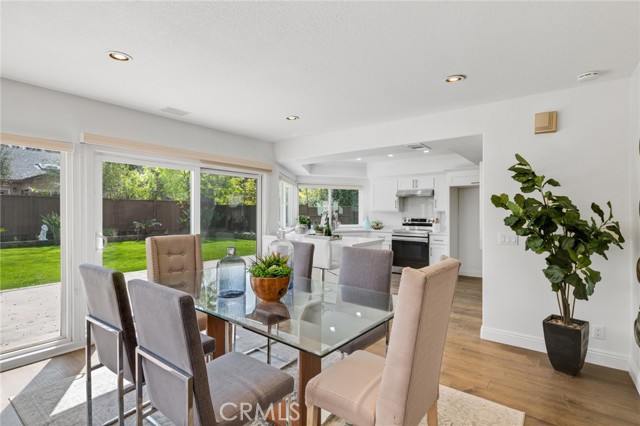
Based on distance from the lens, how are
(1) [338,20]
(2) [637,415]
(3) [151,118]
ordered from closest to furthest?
(1) [338,20] < (2) [637,415] < (3) [151,118]

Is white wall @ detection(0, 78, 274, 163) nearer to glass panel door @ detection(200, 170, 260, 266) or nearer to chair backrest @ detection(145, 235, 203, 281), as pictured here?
glass panel door @ detection(200, 170, 260, 266)

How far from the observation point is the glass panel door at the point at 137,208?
11.2ft

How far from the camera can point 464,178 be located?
579 cm

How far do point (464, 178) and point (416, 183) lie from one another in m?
0.99

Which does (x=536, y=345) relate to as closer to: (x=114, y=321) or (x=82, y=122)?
(x=114, y=321)

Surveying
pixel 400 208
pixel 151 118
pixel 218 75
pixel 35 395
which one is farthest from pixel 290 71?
pixel 400 208

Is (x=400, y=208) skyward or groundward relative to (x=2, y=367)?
skyward

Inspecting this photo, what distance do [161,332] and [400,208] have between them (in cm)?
605

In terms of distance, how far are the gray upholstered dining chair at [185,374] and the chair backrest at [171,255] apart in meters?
1.43

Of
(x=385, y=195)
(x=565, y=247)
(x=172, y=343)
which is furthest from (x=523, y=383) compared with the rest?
(x=385, y=195)

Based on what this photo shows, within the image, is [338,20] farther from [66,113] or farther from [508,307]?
[508,307]

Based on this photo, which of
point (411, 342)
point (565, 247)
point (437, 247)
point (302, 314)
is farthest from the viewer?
point (437, 247)

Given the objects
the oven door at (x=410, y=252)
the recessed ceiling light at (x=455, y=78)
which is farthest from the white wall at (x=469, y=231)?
the recessed ceiling light at (x=455, y=78)

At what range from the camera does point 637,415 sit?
2.10 metres
